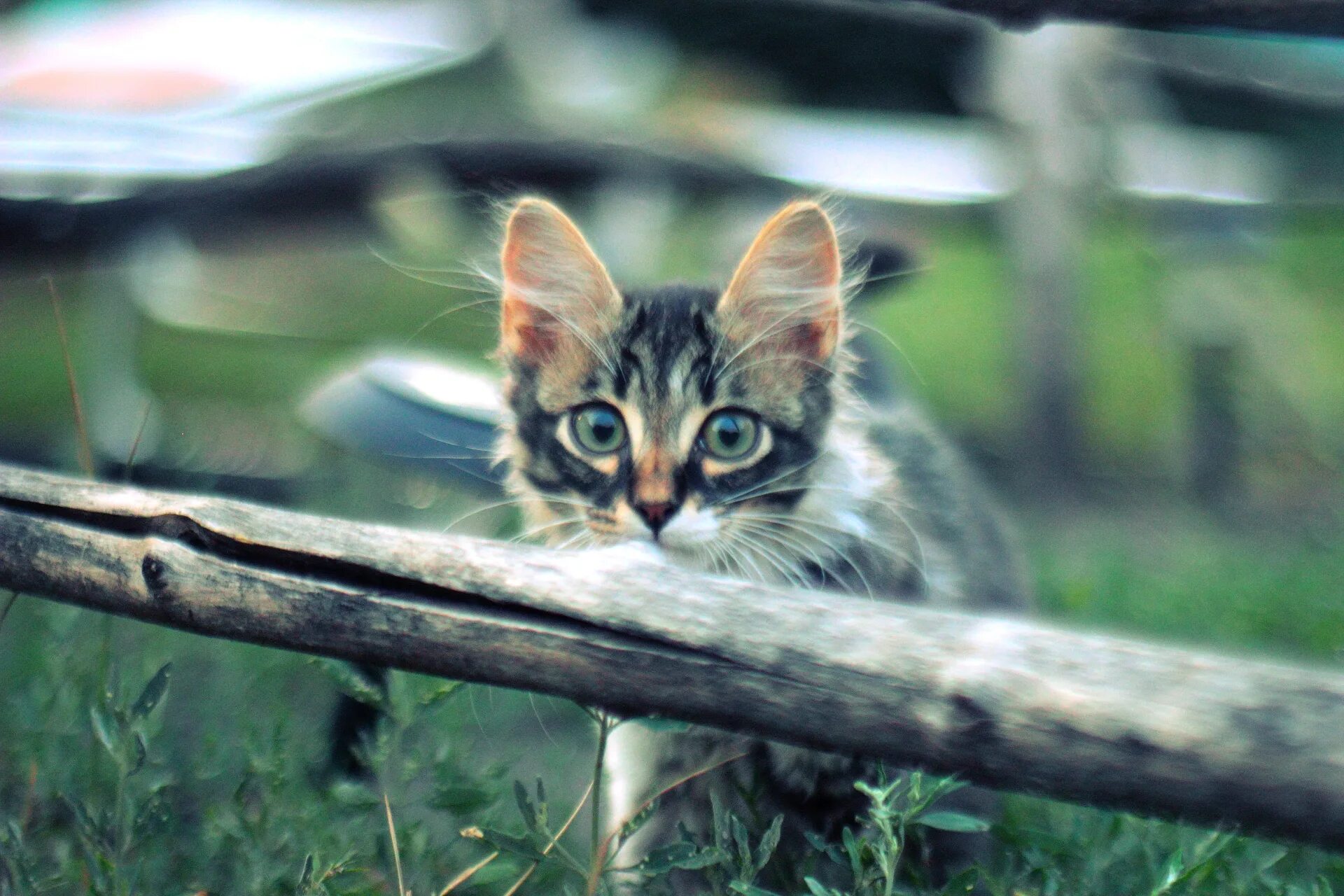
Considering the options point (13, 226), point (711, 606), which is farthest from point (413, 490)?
point (711, 606)

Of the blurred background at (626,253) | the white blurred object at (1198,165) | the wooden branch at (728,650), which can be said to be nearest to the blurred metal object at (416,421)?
the blurred background at (626,253)

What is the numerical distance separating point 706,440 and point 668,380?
12cm

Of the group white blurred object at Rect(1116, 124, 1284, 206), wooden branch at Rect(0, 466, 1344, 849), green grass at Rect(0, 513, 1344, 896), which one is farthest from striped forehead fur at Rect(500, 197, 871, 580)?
white blurred object at Rect(1116, 124, 1284, 206)

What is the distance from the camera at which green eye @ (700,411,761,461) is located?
1750mm

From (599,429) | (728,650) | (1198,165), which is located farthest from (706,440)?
(1198,165)

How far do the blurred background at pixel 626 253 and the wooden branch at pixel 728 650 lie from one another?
0.80 feet

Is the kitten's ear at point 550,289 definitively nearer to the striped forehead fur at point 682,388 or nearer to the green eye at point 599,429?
the striped forehead fur at point 682,388

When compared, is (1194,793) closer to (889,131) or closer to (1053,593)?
(1053,593)

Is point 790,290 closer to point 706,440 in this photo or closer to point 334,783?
point 706,440

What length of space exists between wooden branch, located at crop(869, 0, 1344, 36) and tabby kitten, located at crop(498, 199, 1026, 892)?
0.47 meters

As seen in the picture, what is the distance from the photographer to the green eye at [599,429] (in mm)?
1774

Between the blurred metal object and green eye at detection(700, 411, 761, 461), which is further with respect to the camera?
the blurred metal object

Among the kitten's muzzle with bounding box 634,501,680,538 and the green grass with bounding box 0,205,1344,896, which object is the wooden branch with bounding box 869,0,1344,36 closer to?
the kitten's muzzle with bounding box 634,501,680,538

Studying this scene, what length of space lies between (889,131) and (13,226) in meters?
3.48
